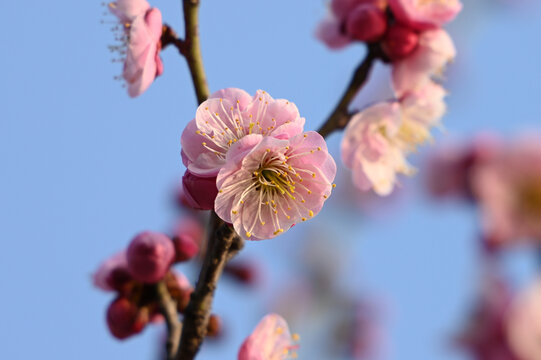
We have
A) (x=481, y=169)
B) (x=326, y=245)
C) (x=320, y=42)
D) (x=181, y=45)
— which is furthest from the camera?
(x=326, y=245)

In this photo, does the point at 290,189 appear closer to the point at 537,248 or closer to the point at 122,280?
the point at 122,280

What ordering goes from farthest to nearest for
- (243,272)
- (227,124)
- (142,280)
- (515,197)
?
(243,272)
(515,197)
(142,280)
(227,124)

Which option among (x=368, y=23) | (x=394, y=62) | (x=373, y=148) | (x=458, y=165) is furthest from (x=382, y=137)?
(x=458, y=165)

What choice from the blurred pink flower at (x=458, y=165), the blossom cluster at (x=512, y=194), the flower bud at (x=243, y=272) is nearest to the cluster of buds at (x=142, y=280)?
the blossom cluster at (x=512, y=194)

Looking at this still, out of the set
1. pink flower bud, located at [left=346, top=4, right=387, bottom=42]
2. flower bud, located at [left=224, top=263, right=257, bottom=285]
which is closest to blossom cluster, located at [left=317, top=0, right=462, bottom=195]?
pink flower bud, located at [left=346, top=4, right=387, bottom=42]

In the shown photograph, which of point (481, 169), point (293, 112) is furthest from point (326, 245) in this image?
point (293, 112)

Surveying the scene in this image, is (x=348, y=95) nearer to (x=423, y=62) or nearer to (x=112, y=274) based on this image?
(x=423, y=62)

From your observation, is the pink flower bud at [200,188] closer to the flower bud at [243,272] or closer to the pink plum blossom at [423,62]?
the pink plum blossom at [423,62]
